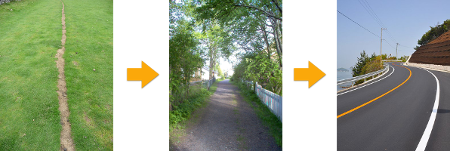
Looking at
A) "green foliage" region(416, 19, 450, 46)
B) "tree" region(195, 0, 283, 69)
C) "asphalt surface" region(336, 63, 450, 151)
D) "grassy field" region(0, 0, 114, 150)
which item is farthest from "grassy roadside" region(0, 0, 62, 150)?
"green foliage" region(416, 19, 450, 46)

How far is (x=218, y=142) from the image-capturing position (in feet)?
15.7

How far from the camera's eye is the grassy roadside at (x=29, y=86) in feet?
13.6

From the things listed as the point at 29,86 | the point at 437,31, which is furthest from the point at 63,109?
the point at 437,31

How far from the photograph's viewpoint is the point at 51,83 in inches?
223

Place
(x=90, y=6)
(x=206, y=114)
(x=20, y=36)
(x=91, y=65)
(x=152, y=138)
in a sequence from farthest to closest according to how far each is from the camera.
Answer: (x=90, y=6) < (x=20, y=36) < (x=206, y=114) < (x=91, y=65) < (x=152, y=138)

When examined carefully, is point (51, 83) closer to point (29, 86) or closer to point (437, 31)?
point (29, 86)

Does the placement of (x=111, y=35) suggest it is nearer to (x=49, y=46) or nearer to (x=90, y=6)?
(x=49, y=46)

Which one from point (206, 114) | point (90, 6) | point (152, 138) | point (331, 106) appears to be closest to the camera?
point (331, 106)

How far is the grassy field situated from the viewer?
13.9 feet

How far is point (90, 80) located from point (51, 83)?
94 cm

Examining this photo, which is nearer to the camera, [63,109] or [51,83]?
[63,109]

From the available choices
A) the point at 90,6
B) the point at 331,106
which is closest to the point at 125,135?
the point at 331,106

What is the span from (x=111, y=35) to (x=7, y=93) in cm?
475

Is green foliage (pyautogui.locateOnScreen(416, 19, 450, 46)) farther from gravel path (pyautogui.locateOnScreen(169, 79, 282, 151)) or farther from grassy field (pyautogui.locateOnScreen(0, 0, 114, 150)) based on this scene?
grassy field (pyautogui.locateOnScreen(0, 0, 114, 150))
